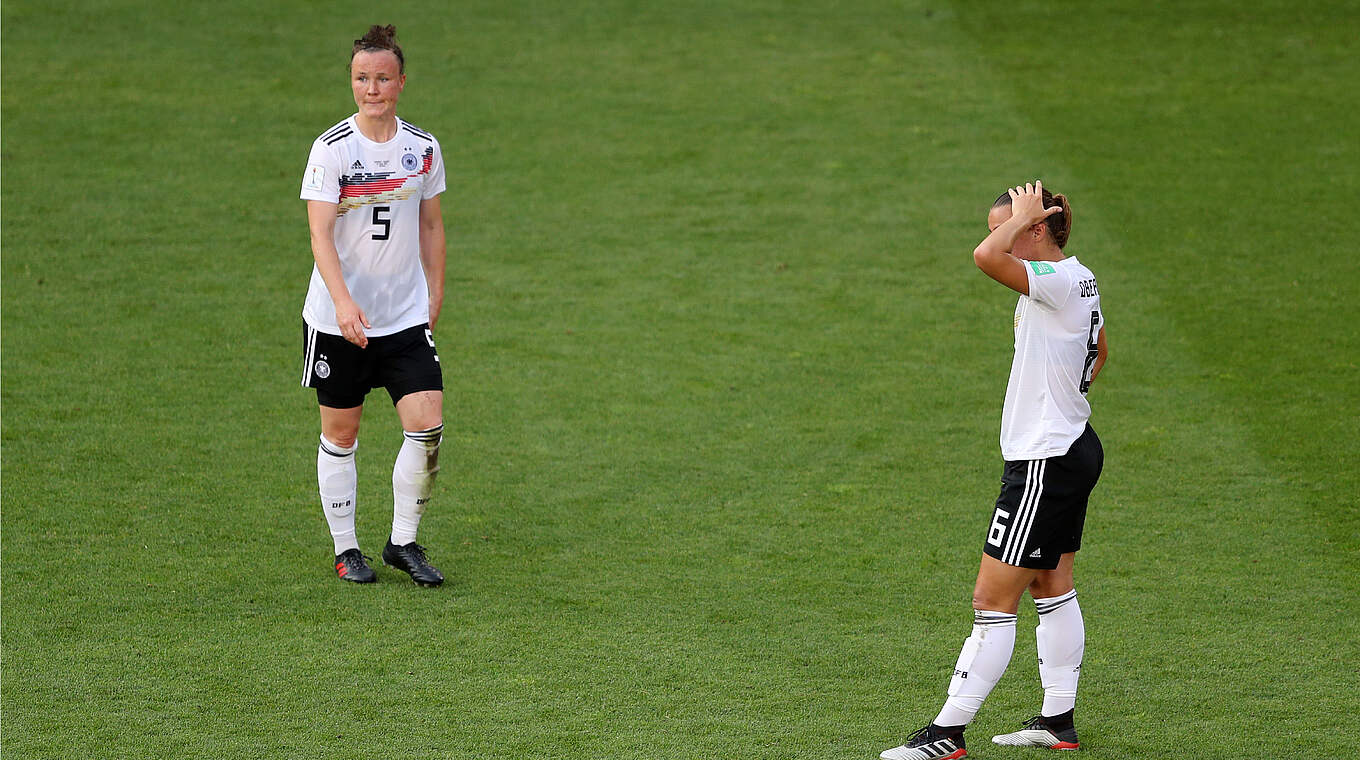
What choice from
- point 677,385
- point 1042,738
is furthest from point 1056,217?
point 677,385

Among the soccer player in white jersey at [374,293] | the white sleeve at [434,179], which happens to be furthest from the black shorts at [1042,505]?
the white sleeve at [434,179]

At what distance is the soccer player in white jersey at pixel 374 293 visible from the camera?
4.73m

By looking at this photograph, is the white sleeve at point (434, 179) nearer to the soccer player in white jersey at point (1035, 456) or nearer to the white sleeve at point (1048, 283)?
the soccer player in white jersey at point (1035, 456)

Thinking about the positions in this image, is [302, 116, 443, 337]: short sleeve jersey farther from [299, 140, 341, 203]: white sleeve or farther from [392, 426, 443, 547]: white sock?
[392, 426, 443, 547]: white sock

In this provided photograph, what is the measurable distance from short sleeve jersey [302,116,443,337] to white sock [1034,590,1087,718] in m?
2.37

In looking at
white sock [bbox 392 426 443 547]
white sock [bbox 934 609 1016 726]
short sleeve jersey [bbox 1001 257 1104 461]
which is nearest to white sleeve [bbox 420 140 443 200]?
white sock [bbox 392 426 443 547]

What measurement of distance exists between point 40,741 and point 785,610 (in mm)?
2340

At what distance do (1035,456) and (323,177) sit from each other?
249cm

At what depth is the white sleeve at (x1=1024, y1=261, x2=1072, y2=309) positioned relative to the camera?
3.61 m

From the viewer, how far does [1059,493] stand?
3.76 m

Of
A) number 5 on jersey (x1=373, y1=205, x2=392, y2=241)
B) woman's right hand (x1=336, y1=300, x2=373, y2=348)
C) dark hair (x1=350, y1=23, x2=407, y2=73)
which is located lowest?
woman's right hand (x1=336, y1=300, x2=373, y2=348)

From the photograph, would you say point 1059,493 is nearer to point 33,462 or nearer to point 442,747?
point 442,747

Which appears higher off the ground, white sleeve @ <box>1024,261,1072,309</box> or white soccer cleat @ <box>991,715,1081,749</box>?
white sleeve @ <box>1024,261,1072,309</box>

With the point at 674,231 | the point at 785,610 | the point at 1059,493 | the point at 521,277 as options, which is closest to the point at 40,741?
the point at 785,610
